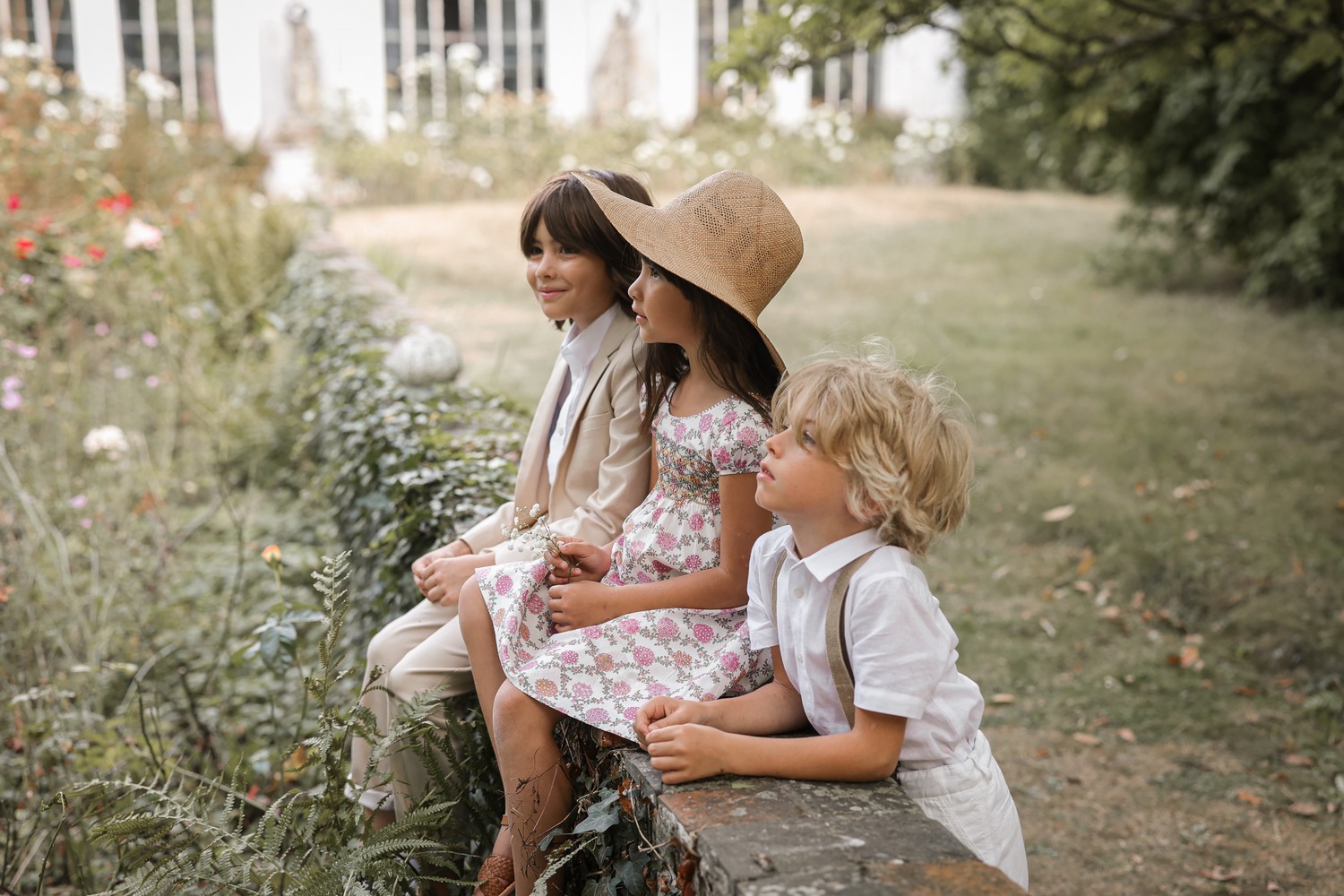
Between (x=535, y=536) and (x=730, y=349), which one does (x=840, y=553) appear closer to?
(x=730, y=349)

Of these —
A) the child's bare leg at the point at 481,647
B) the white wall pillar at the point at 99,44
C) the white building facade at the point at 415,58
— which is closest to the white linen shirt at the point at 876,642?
the child's bare leg at the point at 481,647

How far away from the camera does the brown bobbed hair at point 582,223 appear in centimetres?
251

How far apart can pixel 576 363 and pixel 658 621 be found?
2.30 ft

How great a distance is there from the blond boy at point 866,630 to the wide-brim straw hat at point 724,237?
32 cm

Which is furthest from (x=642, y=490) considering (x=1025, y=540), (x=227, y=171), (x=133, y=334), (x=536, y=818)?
(x=227, y=171)

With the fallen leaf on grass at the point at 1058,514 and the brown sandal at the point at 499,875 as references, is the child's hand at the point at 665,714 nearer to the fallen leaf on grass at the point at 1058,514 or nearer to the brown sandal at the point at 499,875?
the brown sandal at the point at 499,875

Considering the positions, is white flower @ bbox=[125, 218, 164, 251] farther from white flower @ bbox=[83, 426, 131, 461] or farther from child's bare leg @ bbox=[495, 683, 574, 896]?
child's bare leg @ bbox=[495, 683, 574, 896]

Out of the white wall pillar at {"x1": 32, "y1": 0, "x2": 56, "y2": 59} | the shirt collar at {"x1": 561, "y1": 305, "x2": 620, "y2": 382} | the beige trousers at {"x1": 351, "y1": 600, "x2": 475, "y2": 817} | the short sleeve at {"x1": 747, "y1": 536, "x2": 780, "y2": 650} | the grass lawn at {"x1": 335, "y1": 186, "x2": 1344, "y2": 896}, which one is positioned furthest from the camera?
the white wall pillar at {"x1": 32, "y1": 0, "x2": 56, "y2": 59}

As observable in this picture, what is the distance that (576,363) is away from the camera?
261 centimetres

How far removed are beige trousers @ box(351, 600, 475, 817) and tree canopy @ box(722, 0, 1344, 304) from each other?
2551 millimetres

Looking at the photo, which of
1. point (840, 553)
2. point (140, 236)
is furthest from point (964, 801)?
point (140, 236)

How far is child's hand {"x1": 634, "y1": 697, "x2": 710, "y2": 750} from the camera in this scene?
1.86 metres

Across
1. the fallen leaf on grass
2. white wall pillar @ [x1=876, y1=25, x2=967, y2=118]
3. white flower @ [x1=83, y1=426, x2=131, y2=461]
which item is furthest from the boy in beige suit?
white wall pillar @ [x1=876, y1=25, x2=967, y2=118]

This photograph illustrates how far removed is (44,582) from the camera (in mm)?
3689
